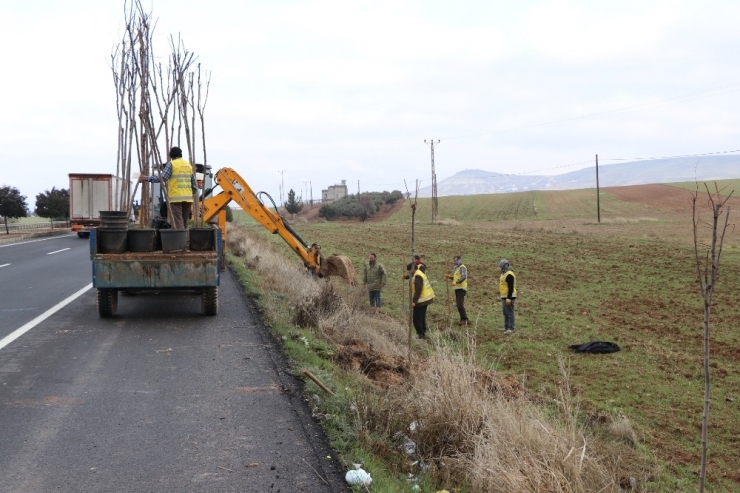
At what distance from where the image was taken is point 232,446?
5355 millimetres

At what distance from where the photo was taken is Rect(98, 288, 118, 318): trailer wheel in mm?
10602

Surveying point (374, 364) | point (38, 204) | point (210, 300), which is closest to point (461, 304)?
point (210, 300)

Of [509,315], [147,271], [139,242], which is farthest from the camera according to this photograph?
[509,315]

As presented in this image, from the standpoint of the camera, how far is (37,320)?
1054cm

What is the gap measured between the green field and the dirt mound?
1036mm

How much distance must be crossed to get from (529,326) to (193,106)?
370 inches

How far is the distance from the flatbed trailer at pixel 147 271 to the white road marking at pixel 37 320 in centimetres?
93

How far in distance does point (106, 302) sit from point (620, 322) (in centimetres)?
1234

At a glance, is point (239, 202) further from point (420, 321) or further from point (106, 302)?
point (106, 302)

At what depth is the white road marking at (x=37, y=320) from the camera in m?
9.06

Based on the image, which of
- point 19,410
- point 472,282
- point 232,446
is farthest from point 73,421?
point 472,282

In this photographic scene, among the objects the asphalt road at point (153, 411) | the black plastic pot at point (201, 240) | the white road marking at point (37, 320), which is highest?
the black plastic pot at point (201, 240)

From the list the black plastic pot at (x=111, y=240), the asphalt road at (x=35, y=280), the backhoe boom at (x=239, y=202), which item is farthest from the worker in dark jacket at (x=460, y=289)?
the black plastic pot at (x=111, y=240)

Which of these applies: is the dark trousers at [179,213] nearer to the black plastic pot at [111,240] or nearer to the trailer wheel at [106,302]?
the black plastic pot at [111,240]
